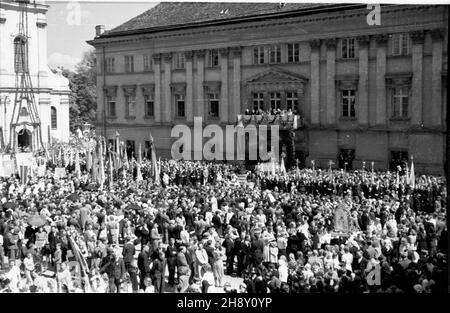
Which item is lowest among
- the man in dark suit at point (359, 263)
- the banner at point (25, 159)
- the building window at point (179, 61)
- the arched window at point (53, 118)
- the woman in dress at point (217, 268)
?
the woman in dress at point (217, 268)

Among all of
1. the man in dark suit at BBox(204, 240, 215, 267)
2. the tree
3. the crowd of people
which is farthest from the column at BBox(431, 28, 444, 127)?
the man in dark suit at BBox(204, 240, 215, 267)

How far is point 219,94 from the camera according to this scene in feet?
135

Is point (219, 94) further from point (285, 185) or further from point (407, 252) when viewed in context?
point (407, 252)

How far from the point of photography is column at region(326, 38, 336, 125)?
38.2 m

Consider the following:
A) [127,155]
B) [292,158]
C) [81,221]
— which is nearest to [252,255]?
[81,221]

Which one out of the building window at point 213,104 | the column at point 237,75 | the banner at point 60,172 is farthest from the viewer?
the column at point 237,75

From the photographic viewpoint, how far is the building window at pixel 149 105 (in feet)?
117

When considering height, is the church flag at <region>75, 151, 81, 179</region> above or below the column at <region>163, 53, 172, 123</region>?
below

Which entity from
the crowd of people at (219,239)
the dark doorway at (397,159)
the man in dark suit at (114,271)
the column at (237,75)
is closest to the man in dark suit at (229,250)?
the crowd of people at (219,239)

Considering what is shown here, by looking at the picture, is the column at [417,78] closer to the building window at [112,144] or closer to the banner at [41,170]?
the building window at [112,144]

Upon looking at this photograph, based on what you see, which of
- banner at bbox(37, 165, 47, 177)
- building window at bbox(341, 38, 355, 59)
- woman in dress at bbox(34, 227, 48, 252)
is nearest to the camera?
woman in dress at bbox(34, 227, 48, 252)

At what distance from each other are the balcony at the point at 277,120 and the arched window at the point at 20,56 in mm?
13910

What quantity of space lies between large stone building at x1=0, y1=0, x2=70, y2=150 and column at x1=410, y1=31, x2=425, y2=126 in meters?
17.5

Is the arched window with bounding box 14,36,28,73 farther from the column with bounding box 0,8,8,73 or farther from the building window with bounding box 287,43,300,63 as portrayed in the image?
the building window with bounding box 287,43,300,63
